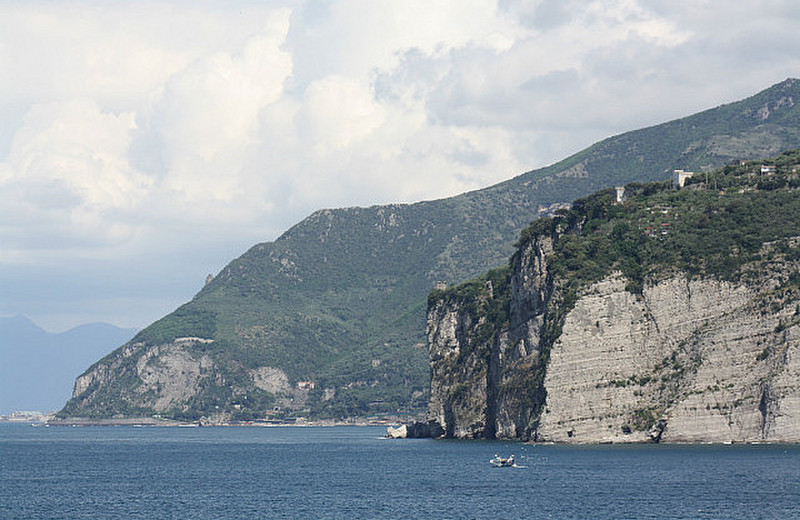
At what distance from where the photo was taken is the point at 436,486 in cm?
10012

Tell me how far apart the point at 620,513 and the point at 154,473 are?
59638 millimetres

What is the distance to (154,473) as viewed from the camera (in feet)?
403

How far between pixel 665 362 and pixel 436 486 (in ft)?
126

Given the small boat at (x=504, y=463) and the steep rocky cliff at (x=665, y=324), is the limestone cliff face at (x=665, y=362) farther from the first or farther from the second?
the small boat at (x=504, y=463)

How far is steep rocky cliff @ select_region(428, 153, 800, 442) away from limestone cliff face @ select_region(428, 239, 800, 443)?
136mm

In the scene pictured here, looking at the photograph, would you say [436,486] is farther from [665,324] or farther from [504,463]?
[665,324]

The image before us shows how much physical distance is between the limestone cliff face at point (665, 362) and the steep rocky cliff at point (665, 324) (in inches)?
5.4

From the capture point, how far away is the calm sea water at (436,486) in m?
82.8

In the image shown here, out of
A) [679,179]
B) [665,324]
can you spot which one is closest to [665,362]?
[665,324]

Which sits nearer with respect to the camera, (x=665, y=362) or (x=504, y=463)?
(x=504, y=463)

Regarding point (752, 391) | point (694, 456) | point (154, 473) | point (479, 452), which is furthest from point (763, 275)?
point (154, 473)

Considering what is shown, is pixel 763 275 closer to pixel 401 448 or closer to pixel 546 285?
pixel 546 285

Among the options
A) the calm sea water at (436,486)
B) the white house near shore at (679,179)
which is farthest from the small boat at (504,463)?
the white house near shore at (679,179)

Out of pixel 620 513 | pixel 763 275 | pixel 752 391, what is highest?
pixel 763 275
